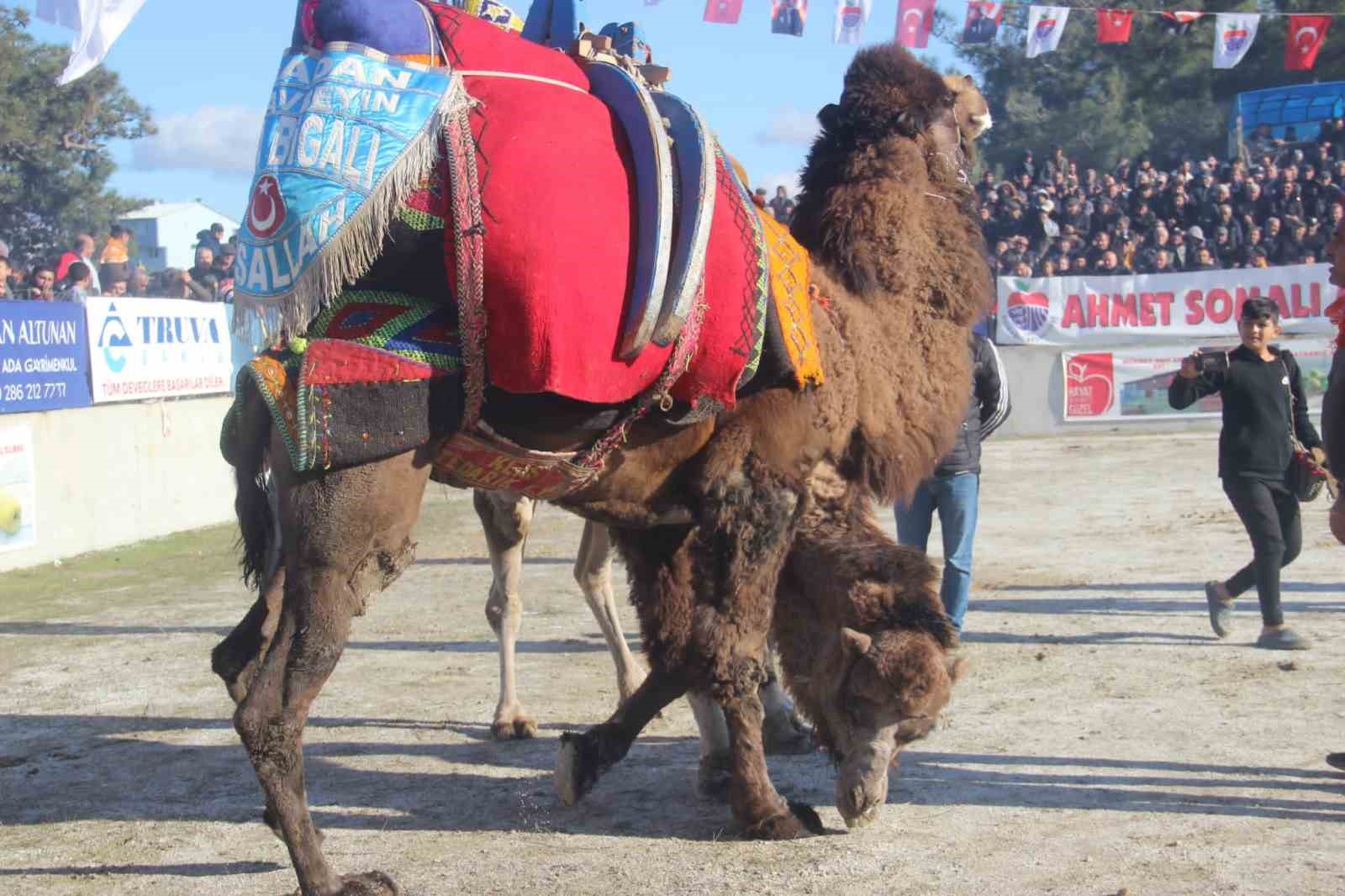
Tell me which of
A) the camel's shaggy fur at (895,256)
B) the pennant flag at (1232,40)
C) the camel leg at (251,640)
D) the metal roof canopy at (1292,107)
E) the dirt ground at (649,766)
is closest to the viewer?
the dirt ground at (649,766)

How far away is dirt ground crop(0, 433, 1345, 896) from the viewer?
170 inches

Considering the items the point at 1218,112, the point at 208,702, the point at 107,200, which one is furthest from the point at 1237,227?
the point at 107,200

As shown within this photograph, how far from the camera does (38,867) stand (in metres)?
4.46

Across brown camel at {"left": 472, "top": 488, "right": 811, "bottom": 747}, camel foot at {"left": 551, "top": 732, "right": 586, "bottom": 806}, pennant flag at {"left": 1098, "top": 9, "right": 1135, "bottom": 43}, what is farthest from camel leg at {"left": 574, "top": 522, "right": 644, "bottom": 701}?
pennant flag at {"left": 1098, "top": 9, "right": 1135, "bottom": 43}

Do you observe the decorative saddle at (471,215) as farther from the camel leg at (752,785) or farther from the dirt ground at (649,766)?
the dirt ground at (649,766)

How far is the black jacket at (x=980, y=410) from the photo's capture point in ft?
21.0

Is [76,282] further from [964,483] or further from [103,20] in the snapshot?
[964,483]

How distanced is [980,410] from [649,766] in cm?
241

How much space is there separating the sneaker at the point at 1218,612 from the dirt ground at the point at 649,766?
85 mm

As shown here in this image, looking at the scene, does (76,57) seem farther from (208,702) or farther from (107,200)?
(107,200)

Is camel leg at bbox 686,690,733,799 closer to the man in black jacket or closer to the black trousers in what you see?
the man in black jacket

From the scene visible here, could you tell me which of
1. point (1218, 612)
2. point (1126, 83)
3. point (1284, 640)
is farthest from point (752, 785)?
point (1126, 83)

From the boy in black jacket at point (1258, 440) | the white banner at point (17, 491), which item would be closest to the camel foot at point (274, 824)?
the boy in black jacket at point (1258, 440)

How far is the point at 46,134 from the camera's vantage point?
2753 cm
